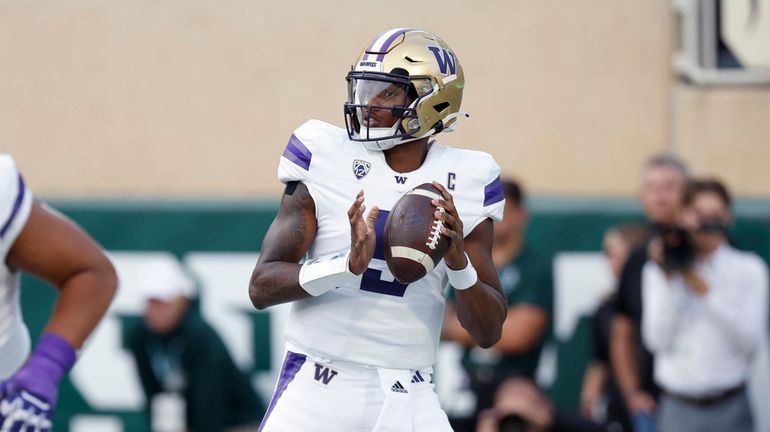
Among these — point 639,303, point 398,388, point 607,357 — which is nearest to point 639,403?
point 607,357

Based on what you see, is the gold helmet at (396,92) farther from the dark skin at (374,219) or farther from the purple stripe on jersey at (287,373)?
the purple stripe on jersey at (287,373)

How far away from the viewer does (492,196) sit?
168 inches

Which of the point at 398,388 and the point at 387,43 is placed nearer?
the point at 398,388

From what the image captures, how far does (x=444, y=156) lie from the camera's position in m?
4.28

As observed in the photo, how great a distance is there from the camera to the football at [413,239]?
385 centimetres

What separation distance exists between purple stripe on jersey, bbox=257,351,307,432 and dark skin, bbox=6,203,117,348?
0.59m

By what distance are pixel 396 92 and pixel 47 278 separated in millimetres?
1175

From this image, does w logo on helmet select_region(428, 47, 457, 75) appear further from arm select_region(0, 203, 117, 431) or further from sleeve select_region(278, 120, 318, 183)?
arm select_region(0, 203, 117, 431)

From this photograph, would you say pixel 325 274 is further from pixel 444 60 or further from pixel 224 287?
pixel 224 287

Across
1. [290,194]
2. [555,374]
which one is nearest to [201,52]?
[555,374]

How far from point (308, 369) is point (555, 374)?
4.44m

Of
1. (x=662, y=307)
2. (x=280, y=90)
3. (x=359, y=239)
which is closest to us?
(x=359, y=239)

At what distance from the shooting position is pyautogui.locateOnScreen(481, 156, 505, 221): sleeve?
4.25 metres

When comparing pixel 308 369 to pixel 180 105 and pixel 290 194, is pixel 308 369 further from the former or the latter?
pixel 180 105
